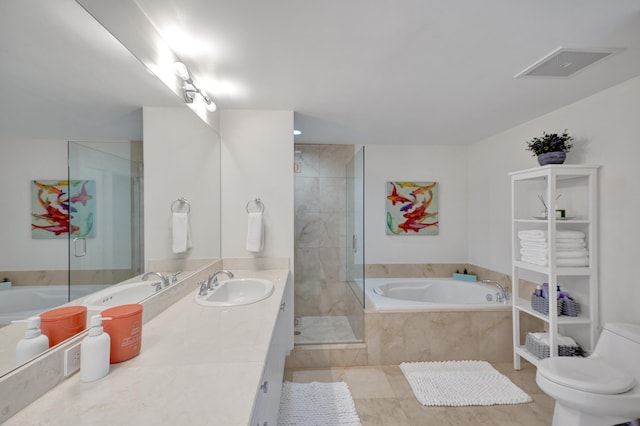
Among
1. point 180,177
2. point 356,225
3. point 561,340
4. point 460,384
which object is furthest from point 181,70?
point 561,340

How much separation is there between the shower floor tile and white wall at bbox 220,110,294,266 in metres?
0.97

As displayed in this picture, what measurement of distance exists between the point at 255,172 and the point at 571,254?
2.60 meters

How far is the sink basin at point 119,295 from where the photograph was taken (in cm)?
108

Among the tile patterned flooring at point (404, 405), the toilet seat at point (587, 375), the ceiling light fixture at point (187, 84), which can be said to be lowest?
the tile patterned flooring at point (404, 405)

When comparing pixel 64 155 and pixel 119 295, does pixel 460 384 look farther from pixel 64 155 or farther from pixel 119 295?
pixel 64 155

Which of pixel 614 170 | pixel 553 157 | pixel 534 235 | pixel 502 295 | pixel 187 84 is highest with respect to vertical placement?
pixel 187 84

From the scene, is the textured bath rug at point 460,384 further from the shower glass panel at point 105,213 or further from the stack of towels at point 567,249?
the shower glass panel at point 105,213

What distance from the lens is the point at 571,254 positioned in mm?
2148

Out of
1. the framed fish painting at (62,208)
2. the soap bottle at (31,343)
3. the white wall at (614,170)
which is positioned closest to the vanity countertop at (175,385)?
the soap bottle at (31,343)

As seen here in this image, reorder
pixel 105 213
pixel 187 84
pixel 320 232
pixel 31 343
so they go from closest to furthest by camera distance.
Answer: pixel 31 343
pixel 105 213
pixel 187 84
pixel 320 232

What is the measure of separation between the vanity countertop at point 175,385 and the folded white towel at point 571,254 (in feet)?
7.33

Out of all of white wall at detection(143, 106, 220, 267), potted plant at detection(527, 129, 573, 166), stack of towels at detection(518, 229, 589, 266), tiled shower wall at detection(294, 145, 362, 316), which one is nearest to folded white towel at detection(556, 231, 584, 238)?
stack of towels at detection(518, 229, 589, 266)

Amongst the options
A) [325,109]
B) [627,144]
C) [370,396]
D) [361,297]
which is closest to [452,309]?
[361,297]

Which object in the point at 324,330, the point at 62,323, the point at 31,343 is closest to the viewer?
the point at 31,343
